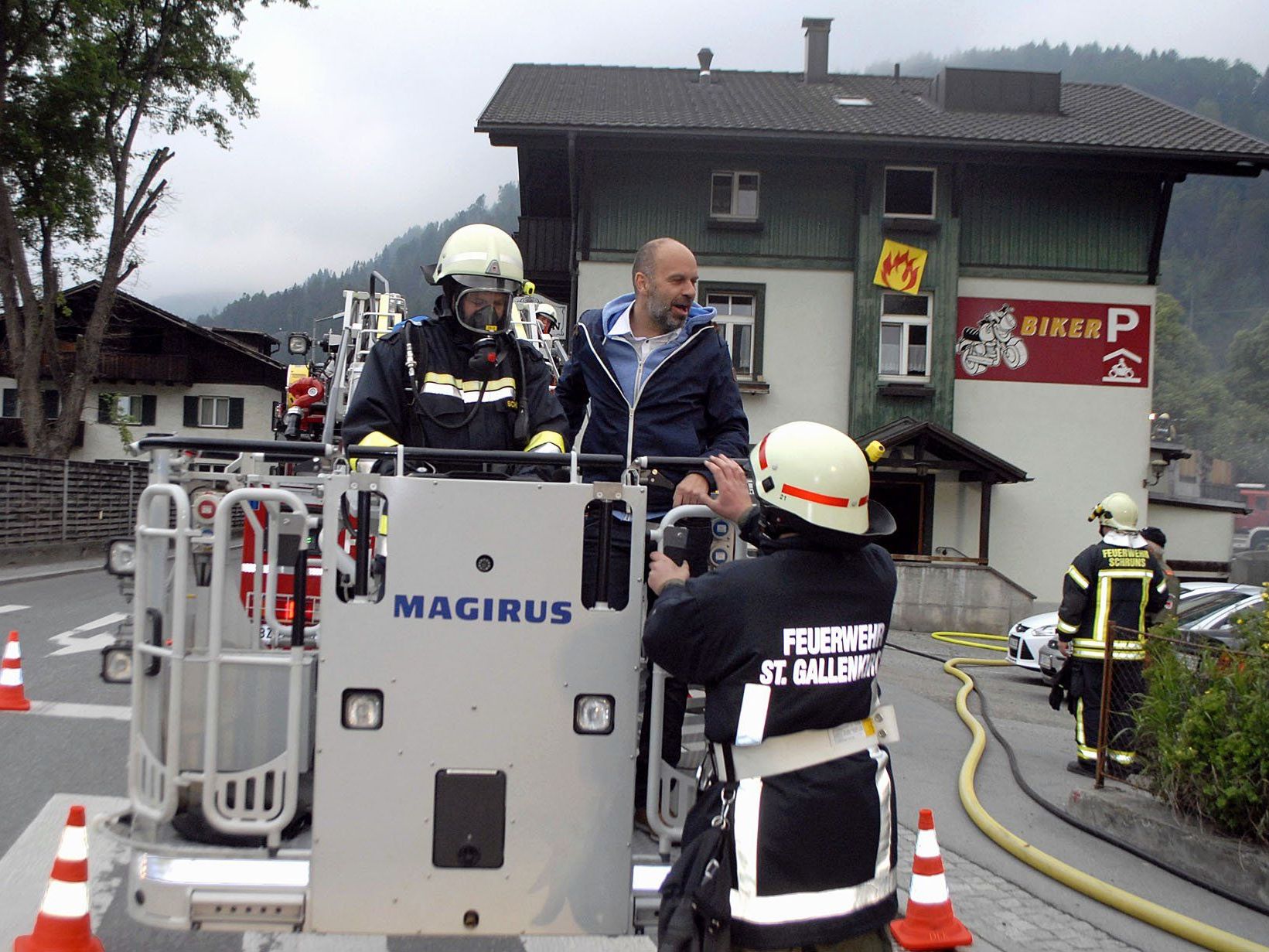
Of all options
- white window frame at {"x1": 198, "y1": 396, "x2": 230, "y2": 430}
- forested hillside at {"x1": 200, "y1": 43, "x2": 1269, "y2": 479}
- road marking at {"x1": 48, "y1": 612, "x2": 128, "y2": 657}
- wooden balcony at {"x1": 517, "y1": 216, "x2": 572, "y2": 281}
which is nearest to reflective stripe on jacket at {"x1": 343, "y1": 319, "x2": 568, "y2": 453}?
road marking at {"x1": 48, "y1": 612, "x2": 128, "y2": 657}

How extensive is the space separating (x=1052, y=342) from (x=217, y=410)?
40.1 metres

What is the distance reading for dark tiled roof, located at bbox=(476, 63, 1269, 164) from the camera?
2392 cm

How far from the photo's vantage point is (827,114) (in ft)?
84.8

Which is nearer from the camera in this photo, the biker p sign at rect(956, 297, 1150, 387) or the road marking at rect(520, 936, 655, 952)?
the road marking at rect(520, 936, 655, 952)

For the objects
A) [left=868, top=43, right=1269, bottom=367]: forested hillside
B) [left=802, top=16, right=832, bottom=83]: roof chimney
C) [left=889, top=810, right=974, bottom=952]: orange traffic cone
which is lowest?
[left=889, top=810, right=974, bottom=952]: orange traffic cone

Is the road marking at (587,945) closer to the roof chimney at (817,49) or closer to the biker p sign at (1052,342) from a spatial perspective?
the biker p sign at (1052,342)

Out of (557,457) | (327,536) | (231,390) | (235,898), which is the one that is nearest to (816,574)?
(557,457)

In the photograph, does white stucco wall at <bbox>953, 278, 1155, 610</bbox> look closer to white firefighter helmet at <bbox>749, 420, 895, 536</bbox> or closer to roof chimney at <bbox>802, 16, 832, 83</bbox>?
roof chimney at <bbox>802, 16, 832, 83</bbox>

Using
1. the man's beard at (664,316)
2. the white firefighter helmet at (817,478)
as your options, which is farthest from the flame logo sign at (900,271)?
the white firefighter helmet at (817,478)

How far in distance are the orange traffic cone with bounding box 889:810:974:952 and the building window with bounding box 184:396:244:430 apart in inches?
2084

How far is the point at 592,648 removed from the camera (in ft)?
11.3

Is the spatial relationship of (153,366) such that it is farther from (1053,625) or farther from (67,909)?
(67,909)

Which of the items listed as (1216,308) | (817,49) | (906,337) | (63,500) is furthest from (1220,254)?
(63,500)

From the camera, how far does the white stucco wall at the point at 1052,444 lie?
80.8 feet
